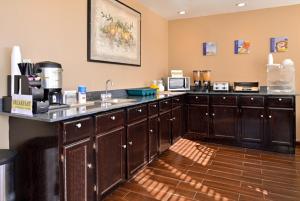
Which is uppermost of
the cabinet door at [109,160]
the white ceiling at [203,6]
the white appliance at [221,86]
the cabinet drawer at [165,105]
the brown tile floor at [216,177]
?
the white ceiling at [203,6]

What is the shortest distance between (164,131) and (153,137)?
1.29 ft

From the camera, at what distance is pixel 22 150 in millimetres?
1774

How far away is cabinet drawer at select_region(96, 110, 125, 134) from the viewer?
6.45 ft

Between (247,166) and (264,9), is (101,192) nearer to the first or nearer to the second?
(247,166)

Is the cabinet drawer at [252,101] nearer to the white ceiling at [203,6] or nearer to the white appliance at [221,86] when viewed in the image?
the white appliance at [221,86]

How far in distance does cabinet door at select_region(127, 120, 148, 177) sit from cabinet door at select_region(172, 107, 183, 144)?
97 cm

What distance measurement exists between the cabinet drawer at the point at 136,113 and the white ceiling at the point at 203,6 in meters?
2.02

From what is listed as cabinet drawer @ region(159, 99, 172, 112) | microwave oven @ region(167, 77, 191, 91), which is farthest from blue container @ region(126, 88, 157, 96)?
microwave oven @ region(167, 77, 191, 91)

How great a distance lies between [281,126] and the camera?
3.53 m

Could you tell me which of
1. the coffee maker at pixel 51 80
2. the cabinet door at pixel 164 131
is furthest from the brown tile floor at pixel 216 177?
the coffee maker at pixel 51 80

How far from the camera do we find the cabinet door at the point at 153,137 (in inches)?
115

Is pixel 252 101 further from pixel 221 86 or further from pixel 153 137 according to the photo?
pixel 153 137

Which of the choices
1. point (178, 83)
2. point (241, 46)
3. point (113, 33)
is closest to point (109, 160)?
point (113, 33)

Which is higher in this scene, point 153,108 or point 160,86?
point 160,86
